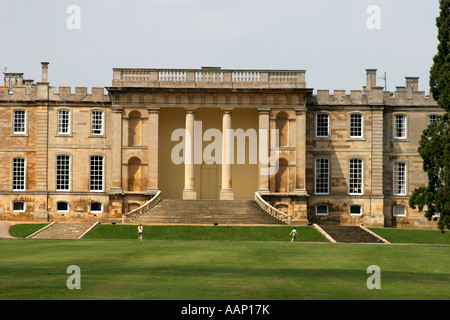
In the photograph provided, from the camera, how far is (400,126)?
69.2m

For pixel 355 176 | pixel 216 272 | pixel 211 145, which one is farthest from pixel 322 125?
pixel 216 272

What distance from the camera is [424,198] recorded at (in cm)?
4816

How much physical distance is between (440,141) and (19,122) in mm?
36620

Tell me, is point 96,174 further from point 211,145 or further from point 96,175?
point 211,145

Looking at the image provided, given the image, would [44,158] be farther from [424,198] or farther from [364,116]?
[424,198]

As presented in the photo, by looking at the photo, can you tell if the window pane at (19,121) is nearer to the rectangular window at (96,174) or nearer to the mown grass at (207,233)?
the rectangular window at (96,174)

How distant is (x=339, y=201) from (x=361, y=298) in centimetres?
4737

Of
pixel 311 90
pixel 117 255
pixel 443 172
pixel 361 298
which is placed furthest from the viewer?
pixel 311 90

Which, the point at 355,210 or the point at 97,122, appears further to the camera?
the point at 355,210

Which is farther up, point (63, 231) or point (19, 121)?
point (19, 121)

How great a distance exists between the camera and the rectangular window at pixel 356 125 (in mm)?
68606

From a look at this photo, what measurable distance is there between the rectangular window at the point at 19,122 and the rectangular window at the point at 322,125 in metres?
25.0

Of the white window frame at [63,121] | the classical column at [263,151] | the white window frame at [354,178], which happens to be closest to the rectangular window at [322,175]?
the white window frame at [354,178]
